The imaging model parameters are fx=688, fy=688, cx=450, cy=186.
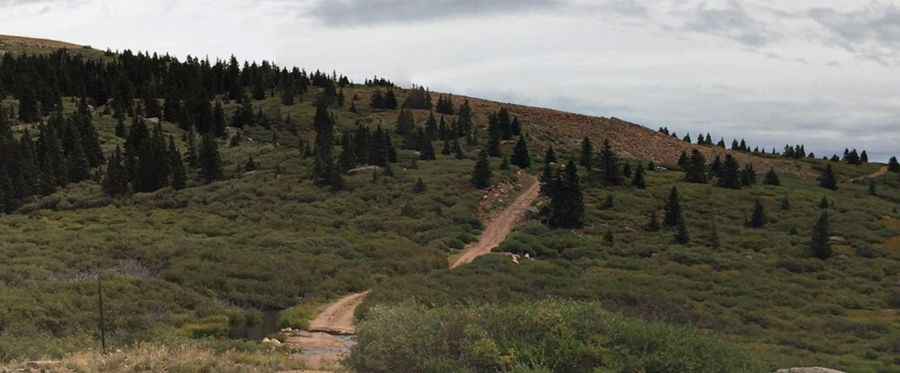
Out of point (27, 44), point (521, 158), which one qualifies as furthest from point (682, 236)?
point (27, 44)

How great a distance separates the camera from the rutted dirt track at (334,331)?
58.4ft

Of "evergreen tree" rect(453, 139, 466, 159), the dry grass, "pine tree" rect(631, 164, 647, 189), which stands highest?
"evergreen tree" rect(453, 139, 466, 159)

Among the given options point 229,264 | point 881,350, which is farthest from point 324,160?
point 881,350

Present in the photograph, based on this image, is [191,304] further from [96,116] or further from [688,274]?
[96,116]

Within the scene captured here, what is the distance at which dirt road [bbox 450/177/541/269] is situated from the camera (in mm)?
38147

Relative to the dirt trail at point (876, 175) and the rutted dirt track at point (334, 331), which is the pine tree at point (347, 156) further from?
the dirt trail at point (876, 175)

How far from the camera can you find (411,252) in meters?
36.9

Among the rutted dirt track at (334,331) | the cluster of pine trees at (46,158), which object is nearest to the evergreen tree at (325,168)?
the rutted dirt track at (334,331)

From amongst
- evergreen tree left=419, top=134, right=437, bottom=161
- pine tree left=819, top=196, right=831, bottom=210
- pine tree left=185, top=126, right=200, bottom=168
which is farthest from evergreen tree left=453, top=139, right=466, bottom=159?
pine tree left=819, top=196, right=831, bottom=210

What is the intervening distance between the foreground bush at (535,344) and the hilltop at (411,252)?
0.06m

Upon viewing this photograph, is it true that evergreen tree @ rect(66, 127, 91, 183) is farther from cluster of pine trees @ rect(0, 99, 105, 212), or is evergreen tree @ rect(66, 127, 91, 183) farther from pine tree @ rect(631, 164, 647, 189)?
pine tree @ rect(631, 164, 647, 189)

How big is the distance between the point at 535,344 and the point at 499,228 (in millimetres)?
31831

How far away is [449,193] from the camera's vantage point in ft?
168

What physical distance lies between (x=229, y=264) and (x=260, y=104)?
2506 inches
